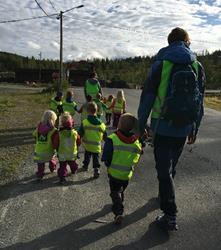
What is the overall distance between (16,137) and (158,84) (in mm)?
7310

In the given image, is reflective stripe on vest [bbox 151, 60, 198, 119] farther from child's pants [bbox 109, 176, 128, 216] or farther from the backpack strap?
child's pants [bbox 109, 176, 128, 216]

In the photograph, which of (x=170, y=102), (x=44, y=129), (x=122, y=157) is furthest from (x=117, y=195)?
(x=44, y=129)

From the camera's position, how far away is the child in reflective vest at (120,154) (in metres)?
5.04

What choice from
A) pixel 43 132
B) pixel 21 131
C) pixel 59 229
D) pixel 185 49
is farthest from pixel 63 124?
pixel 21 131

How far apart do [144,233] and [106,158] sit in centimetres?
98

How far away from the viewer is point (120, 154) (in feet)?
16.8

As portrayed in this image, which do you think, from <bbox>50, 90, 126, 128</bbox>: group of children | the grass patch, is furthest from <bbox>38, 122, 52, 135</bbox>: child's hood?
the grass patch

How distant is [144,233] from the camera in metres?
4.76

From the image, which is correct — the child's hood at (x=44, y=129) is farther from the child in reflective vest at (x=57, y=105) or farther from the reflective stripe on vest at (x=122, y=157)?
the child in reflective vest at (x=57, y=105)

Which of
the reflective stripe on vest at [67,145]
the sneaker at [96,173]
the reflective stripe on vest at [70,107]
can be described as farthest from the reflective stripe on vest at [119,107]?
the reflective stripe on vest at [67,145]

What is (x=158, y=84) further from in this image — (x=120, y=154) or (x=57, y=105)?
(x=57, y=105)

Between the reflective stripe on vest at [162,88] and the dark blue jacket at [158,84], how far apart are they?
0.11ft

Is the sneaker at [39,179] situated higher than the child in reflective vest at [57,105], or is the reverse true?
the child in reflective vest at [57,105]

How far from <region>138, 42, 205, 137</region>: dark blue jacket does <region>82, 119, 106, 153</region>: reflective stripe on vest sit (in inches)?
101
